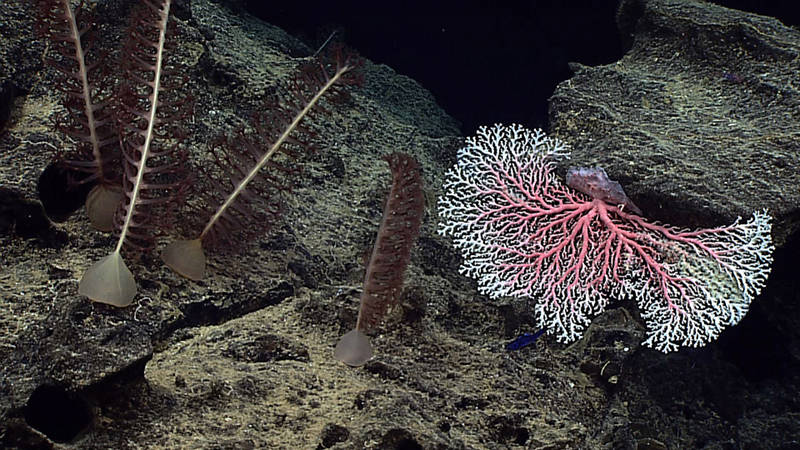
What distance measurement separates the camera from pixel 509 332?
3004 millimetres

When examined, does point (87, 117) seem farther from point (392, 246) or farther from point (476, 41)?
point (476, 41)

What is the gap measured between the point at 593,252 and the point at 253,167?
1.82 meters

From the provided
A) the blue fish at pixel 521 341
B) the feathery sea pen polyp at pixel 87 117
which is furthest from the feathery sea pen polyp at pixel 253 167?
the blue fish at pixel 521 341

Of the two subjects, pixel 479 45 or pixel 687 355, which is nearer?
pixel 687 355

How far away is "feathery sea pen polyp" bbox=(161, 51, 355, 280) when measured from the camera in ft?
8.36

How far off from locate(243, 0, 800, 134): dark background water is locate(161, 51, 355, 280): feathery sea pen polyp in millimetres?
3073

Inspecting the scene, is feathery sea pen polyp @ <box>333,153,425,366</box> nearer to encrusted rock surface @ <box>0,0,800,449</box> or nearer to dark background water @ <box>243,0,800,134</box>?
encrusted rock surface @ <box>0,0,800,449</box>

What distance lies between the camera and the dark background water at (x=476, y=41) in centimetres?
535

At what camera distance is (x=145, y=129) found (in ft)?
7.88

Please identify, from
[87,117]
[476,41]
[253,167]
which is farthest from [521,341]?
[476,41]

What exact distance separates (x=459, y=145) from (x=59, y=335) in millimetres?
3352

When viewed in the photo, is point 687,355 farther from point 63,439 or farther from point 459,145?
point 63,439

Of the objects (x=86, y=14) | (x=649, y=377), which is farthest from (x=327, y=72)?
(x=649, y=377)

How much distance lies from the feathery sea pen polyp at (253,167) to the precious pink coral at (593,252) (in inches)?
36.2
